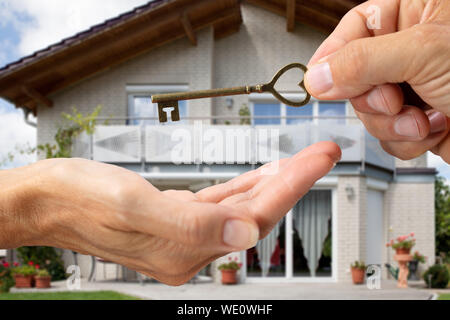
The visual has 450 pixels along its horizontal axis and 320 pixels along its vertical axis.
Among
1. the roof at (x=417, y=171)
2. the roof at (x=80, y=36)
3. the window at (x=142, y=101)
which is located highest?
the roof at (x=80, y=36)

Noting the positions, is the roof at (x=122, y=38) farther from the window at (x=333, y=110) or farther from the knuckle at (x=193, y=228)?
the knuckle at (x=193, y=228)

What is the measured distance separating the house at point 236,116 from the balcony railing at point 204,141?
0.06 ft

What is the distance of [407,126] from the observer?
1177 millimetres

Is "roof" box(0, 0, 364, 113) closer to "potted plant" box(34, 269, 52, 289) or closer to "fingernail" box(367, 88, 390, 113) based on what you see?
"potted plant" box(34, 269, 52, 289)

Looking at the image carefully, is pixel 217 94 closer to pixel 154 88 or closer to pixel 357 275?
pixel 357 275

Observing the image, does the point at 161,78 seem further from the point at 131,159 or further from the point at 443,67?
the point at 443,67

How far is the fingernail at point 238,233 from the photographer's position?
0.66m

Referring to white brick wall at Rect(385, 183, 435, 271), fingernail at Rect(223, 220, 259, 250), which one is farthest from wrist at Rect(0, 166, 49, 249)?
white brick wall at Rect(385, 183, 435, 271)

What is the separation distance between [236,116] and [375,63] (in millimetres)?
A: 6114

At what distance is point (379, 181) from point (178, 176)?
10.6 ft

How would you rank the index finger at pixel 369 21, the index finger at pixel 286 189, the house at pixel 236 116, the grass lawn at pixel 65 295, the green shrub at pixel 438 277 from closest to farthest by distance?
the index finger at pixel 286 189, the index finger at pixel 369 21, the grass lawn at pixel 65 295, the green shrub at pixel 438 277, the house at pixel 236 116

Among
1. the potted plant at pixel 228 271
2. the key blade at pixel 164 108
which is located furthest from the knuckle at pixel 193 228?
the potted plant at pixel 228 271

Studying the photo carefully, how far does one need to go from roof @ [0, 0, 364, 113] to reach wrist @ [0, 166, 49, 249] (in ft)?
16.3

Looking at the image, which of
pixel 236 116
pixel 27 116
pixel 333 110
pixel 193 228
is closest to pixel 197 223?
pixel 193 228
